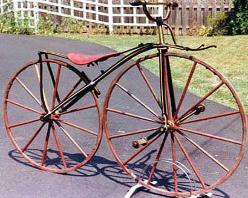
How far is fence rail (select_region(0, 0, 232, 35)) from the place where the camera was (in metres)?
17.8

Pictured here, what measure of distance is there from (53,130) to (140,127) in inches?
77.1

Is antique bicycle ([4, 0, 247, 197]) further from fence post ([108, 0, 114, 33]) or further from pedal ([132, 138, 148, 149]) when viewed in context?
fence post ([108, 0, 114, 33])

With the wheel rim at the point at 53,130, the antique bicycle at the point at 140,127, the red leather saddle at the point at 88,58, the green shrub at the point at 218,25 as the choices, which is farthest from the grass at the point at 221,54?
the red leather saddle at the point at 88,58

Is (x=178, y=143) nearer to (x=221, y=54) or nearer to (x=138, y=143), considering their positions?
(x=138, y=143)

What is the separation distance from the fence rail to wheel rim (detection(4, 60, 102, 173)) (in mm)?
9350

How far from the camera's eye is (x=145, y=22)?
712 inches

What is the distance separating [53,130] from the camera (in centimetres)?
504

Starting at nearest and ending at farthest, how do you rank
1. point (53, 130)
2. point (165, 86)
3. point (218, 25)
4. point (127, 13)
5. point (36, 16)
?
point (165, 86)
point (53, 130)
point (218, 25)
point (36, 16)
point (127, 13)

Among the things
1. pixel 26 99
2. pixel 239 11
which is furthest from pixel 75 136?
pixel 239 11

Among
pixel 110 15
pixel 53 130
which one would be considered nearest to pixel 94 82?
pixel 53 130

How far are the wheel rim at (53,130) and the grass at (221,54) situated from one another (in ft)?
8.19

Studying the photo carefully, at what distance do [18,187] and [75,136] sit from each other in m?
1.65

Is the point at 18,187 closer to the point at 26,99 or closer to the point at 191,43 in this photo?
the point at 26,99

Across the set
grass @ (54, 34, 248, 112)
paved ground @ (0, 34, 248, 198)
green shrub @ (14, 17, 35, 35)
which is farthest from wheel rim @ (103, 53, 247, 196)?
green shrub @ (14, 17, 35, 35)
